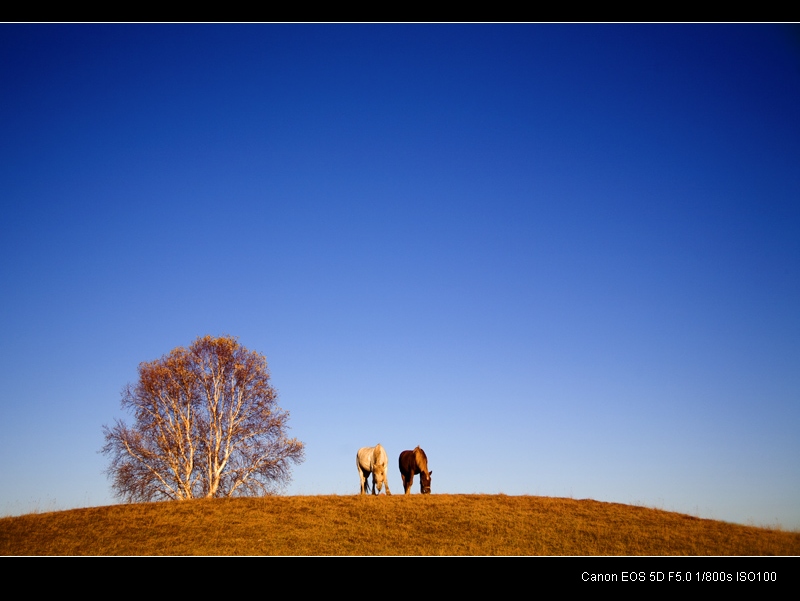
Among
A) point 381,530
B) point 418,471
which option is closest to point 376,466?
point 418,471

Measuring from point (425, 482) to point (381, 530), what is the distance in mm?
9247

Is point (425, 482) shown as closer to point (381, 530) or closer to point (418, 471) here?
point (418, 471)

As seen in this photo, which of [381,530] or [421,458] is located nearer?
[381,530]

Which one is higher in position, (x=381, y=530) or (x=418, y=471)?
(x=418, y=471)

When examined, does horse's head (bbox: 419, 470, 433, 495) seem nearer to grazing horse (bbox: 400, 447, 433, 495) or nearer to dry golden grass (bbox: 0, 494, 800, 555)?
grazing horse (bbox: 400, 447, 433, 495)

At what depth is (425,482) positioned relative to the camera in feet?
95.2

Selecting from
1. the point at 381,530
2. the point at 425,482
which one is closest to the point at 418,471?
the point at 425,482

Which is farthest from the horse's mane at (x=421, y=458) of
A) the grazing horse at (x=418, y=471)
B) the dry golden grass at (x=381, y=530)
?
the dry golden grass at (x=381, y=530)
